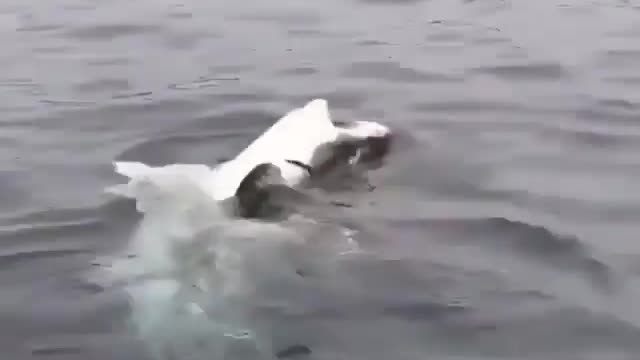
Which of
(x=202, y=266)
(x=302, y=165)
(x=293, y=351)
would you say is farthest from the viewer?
(x=302, y=165)

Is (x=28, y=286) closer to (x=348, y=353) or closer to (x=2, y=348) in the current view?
(x=2, y=348)

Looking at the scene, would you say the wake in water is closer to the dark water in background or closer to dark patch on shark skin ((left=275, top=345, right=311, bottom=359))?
dark patch on shark skin ((left=275, top=345, right=311, bottom=359))

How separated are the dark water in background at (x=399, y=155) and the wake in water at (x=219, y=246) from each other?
0.19 metres

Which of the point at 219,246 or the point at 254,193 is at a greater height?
the point at 254,193

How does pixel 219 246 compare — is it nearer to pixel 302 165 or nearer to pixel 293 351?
pixel 293 351

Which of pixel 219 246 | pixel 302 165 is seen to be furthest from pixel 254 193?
pixel 302 165

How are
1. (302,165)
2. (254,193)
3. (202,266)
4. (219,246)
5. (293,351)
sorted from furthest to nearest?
(302,165), (254,193), (219,246), (202,266), (293,351)

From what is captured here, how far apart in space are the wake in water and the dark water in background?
0.64ft

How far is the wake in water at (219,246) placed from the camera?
206 inches

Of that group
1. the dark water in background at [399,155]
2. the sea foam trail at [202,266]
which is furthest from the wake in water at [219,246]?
the dark water in background at [399,155]

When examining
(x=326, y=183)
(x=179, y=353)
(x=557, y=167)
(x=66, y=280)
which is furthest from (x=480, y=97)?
(x=179, y=353)

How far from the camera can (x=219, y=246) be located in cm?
621

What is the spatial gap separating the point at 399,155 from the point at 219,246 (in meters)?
2.43

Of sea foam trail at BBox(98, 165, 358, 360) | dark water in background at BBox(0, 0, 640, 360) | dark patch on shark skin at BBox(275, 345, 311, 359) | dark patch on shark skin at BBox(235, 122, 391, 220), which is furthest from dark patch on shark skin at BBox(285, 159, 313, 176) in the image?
dark patch on shark skin at BBox(275, 345, 311, 359)
